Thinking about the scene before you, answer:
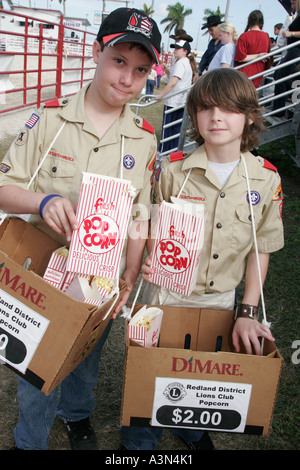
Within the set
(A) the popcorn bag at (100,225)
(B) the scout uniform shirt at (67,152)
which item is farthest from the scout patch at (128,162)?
(A) the popcorn bag at (100,225)

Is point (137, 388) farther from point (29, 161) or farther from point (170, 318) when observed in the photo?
point (29, 161)

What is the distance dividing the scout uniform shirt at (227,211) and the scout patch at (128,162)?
20 cm

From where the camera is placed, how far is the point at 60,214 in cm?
129

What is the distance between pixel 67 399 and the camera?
1981 millimetres

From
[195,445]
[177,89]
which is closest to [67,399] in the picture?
[195,445]

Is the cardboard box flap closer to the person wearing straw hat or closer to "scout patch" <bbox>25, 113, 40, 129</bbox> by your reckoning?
"scout patch" <bbox>25, 113, 40, 129</bbox>

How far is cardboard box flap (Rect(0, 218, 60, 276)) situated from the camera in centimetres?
145

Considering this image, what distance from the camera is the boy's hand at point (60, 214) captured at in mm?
1286

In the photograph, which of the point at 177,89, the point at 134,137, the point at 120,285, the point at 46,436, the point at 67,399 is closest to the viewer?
the point at 120,285

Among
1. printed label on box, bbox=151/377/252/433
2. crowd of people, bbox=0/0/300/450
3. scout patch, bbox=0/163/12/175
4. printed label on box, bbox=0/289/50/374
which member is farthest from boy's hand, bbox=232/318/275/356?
scout patch, bbox=0/163/12/175

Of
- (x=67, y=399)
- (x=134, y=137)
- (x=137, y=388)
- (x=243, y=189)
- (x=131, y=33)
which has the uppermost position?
(x=131, y=33)

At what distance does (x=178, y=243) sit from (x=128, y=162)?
37 cm

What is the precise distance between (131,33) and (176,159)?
527mm

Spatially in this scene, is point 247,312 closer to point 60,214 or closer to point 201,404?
point 201,404
